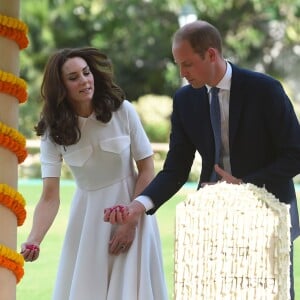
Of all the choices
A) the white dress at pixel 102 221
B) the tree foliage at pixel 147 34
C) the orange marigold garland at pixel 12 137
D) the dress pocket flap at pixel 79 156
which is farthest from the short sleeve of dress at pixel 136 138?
the tree foliage at pixel 147 34

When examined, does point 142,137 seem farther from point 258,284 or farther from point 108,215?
point 258,284

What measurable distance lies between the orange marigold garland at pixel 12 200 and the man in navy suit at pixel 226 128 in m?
0.86

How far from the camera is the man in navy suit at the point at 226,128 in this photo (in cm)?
378

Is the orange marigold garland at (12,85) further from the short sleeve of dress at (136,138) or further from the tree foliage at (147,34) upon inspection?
the tree foliage at (147,34)

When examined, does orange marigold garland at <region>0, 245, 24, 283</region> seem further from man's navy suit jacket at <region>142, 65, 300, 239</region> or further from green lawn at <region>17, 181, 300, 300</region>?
green lawn at <region>17, 181, 300, 300</region>

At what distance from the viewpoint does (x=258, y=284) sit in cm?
280

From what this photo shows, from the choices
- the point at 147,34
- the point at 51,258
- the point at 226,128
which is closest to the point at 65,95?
the point at 226,128

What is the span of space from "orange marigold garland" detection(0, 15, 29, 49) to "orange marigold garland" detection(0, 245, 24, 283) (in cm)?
70

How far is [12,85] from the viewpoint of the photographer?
3000mm

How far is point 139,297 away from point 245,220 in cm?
177

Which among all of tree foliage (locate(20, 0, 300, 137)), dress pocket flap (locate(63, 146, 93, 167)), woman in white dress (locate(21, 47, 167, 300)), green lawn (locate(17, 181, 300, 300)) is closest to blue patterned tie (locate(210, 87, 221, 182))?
woman in white dress (locate(21, 47, 167, 300))

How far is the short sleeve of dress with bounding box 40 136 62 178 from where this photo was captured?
456 centimetres

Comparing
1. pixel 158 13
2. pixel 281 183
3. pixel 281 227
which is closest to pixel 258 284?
pixel 281 227

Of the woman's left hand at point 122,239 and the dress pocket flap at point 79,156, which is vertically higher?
the dress pocket flap at point 79,156
